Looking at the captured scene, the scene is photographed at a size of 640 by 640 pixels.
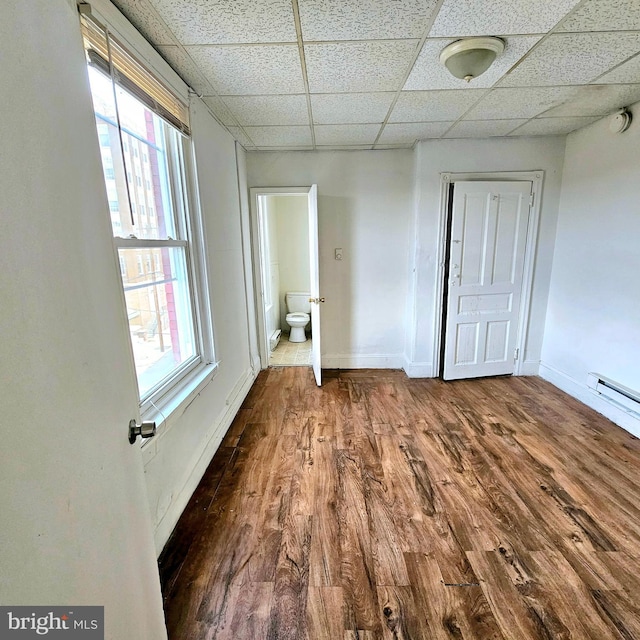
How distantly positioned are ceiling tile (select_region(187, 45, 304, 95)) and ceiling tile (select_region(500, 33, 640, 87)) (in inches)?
49.9

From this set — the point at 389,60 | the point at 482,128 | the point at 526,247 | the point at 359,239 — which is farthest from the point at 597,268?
the point at 389,60

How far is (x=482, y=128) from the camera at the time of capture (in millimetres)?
2852

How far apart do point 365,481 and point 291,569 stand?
2.25ft

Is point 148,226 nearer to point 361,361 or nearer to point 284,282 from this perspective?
point 361,361

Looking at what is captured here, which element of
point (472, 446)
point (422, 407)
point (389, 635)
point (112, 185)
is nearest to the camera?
point (389, 635)

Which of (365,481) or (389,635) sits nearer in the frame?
(389,635)

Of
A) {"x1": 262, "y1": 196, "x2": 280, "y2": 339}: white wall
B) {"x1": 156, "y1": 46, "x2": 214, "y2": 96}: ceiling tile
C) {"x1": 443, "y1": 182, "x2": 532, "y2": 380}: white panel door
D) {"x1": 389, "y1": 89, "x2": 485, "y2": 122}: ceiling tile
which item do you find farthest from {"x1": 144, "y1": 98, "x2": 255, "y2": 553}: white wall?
{"x1": 443, "y1": 182, "x2": 532, "y2": 380}: white panel door

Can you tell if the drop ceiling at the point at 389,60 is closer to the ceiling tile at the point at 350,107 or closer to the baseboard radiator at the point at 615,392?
the ceiling tile at the point at 350,107

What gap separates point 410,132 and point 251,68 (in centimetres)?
163

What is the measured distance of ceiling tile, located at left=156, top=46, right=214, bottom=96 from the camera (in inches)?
64.9

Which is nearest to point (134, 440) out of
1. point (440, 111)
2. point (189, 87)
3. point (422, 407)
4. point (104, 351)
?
point (104, 351)

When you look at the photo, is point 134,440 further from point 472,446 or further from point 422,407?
point 422,407

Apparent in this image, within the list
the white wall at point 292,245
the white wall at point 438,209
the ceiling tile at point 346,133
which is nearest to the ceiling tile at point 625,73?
the white wall at point 438,209

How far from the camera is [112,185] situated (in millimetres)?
1356
